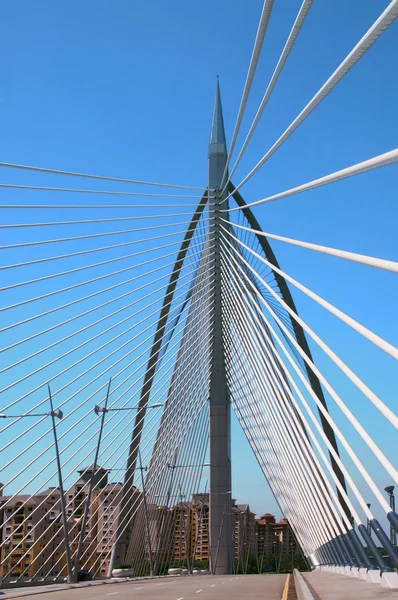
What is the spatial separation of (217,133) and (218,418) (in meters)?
11.8

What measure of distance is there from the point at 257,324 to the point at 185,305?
905cm

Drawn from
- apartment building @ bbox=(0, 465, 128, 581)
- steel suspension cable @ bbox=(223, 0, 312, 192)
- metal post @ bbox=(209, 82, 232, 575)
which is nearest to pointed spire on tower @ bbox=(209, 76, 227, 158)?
metal post @ bbox=(209, 82, 232, 575)

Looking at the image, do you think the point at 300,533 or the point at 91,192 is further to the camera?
the point at 300,533

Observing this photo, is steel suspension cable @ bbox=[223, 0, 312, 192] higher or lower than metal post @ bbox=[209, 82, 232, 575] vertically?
lower

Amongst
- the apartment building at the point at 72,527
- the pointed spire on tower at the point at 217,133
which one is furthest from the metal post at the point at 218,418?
the apartment building at the point at 72,527

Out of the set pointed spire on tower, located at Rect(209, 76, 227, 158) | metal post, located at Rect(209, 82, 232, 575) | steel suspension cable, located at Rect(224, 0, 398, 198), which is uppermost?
pointed spire on tower, located at Rect(209, 76, 227, 158)

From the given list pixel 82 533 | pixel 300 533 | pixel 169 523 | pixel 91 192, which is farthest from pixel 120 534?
pixel 91 192

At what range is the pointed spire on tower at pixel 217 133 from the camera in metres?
34.4

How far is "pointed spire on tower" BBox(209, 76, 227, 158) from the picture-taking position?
34.4m

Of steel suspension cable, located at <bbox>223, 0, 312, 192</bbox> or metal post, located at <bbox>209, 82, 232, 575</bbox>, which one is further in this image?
metal post, located at <bbox>209, 82, 232, 575</bbox>

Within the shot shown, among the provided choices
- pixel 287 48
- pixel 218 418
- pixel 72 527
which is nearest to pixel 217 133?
pixel 218 418

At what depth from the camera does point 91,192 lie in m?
21.6

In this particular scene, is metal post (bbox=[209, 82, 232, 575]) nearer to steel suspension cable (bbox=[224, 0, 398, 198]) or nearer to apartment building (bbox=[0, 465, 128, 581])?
apartment building (bbox=[0, 465, 128, 581])

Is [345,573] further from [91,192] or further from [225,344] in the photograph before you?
[225,344]
